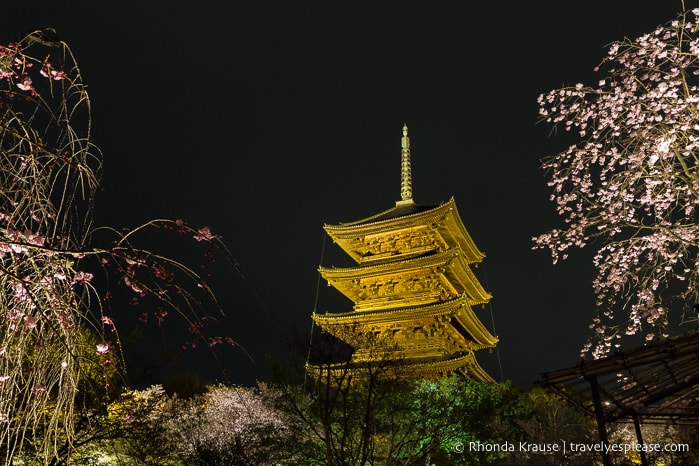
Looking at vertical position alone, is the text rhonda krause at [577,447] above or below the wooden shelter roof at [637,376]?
below

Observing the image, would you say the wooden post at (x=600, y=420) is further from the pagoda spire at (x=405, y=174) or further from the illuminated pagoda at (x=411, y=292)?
the pagoda spire at (x=405, y=174)

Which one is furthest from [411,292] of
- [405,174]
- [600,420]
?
[600,420]

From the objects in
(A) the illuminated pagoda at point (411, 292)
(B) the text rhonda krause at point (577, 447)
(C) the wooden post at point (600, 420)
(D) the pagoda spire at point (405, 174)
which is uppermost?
(D) the pagoda spire at point (405, 174)

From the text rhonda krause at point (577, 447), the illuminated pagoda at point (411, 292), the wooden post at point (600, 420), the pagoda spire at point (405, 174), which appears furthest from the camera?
the pagoda spire at point (405, 174)

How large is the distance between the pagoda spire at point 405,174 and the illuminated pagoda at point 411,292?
0.22 m

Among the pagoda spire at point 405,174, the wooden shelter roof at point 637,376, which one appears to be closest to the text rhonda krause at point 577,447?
the wooden shelter roof at point 637,376

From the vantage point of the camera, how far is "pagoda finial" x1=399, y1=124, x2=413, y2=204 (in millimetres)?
26141

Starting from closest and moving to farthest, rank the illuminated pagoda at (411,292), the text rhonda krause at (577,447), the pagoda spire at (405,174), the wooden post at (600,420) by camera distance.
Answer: the wooden post at (600,420) < the text rhonda krause at (577,447) < the illuminated pagoda at (411,292) < the pagoda spire at (405,174)

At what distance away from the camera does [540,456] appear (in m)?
10.8

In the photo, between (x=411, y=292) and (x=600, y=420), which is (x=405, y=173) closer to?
(x=411, y=292)

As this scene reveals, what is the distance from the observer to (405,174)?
27.3 metres

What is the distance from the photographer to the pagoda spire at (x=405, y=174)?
85.3 feet

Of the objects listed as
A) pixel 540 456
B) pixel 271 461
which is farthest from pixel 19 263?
pixel 271 461

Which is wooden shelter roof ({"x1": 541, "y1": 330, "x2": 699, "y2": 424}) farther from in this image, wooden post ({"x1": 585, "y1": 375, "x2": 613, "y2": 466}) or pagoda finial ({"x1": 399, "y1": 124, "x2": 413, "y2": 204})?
pagoda finial ({"x1": 399, "y1": 124, "x2": 413, "y2": 204})
